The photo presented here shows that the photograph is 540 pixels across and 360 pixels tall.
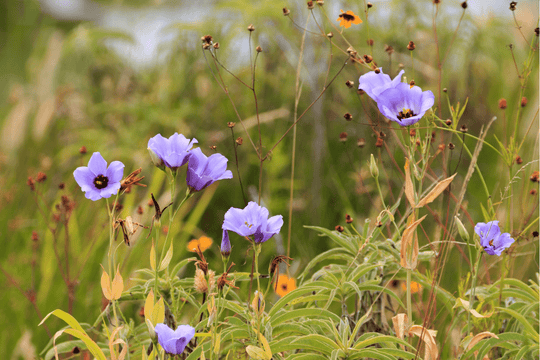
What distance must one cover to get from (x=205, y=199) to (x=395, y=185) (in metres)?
0.85

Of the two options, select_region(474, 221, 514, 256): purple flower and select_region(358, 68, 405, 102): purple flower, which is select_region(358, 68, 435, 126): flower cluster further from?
select_region(474, 221, 514, 256): purple flower

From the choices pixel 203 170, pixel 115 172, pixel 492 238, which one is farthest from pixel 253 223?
pixel 492 238

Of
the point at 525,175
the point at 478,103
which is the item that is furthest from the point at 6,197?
the point at 478,103

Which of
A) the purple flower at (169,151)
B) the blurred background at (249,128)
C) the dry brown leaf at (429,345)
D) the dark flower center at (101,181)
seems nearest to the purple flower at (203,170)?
the purple flower at (169,151)

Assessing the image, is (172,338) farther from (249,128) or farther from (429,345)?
(249,128)

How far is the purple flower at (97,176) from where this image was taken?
1.98ft

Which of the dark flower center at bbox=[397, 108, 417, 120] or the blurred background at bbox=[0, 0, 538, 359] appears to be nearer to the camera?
the dark flower center at bbox=[397, 108, 417, 120]

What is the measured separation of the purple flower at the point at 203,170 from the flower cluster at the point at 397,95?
22 cm

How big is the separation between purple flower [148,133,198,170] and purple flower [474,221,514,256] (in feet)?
1.42

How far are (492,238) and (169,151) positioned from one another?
52cm

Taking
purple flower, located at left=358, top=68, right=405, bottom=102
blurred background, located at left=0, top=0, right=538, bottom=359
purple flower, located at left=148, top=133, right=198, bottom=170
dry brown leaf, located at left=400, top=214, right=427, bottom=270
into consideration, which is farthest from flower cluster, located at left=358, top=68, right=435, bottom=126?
blurred background, located at left=0, top=0, right=538, bottom=359

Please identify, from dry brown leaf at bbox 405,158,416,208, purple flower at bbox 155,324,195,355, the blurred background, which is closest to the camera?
purple flower at bbox 155,324,195,355

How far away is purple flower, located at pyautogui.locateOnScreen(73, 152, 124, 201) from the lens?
0.60 metres

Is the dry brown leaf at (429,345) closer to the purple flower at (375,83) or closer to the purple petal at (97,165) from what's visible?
the purple flower at (375,83)
